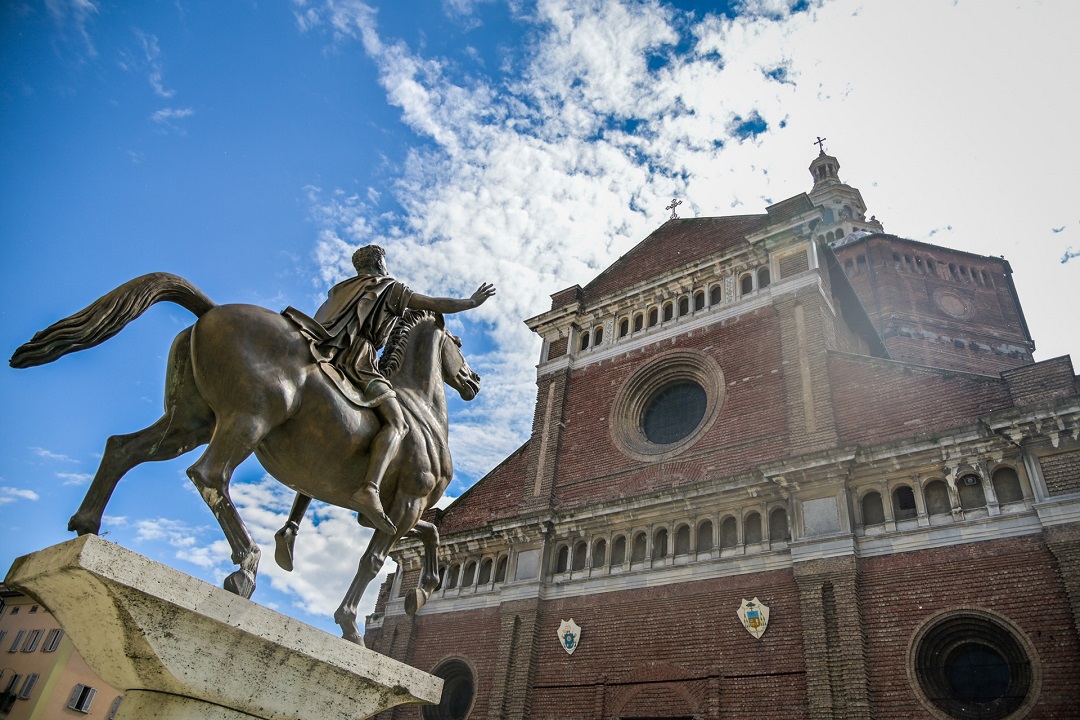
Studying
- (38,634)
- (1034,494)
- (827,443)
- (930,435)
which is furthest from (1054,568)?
(38,634)

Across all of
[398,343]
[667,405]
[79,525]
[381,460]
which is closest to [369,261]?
[398,343]

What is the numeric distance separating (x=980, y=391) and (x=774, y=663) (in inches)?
250

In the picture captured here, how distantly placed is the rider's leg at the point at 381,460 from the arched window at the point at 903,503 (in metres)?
10.9

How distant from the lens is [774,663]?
42.2ft

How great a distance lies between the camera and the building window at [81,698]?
33.4 m

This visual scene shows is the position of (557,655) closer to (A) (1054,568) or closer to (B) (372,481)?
(A) (1054,568)

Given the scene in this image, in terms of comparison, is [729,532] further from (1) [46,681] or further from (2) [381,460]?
(1) [46,681]

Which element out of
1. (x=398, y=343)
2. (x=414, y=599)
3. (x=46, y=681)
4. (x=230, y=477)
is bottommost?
(x=414, y=599)

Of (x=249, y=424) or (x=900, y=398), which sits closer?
(x=249, y=424)

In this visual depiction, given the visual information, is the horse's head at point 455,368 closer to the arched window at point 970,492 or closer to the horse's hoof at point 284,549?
the horse's hoof at point 284,549

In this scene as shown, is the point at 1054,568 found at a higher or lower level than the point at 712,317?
lower

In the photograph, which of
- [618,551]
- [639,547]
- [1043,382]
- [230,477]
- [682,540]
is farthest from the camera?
[618,551]

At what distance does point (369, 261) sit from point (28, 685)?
133ft

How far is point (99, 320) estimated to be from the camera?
4.58 m
